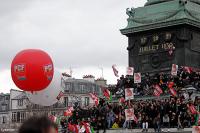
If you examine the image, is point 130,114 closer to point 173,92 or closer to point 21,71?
point 173,92

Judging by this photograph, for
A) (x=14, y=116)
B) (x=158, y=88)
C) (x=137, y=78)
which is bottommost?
(x=14, y=116)

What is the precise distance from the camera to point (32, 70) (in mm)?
16094

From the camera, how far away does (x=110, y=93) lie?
40406mm

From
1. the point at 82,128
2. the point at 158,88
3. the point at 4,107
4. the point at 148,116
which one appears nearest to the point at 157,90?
the point at 158,88

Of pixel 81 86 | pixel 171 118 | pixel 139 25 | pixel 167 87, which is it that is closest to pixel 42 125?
pixel 171 118

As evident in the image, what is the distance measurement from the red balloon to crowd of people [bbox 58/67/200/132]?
14995 mm

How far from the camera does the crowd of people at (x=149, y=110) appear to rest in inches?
1231

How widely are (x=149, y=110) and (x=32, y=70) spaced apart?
56.7 feet

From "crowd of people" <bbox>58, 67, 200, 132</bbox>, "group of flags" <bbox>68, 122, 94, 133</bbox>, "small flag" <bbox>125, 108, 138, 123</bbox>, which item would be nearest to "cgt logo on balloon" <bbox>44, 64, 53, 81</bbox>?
"crowd of people" <bbox>58, 67, 200, 132</bbox>

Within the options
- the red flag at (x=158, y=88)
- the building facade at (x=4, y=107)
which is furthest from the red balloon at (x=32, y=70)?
the building facade at (x=4, y=107)

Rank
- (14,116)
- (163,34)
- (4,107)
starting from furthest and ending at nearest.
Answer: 1. (4,107)
2. (14,116)
3. (163,34)

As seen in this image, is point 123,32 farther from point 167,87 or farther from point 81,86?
point 81,86

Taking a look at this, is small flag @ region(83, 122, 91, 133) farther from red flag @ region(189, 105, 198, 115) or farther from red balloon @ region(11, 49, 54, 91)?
red balloon @ region(11, 49, 54, 91)

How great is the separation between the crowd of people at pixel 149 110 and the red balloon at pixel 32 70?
1500 centimetres
